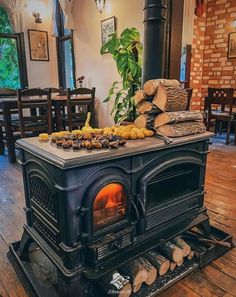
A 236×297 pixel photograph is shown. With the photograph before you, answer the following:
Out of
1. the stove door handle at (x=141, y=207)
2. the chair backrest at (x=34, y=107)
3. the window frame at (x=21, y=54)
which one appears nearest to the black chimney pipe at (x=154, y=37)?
the stove door handle at (x=141, y=207)

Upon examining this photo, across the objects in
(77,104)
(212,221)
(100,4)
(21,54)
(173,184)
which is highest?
(100,4)

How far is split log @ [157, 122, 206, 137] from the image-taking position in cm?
148

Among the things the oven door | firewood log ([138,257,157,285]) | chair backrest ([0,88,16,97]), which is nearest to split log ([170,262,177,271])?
firewood log ([138,257,157,285])

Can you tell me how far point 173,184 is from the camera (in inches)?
66.6

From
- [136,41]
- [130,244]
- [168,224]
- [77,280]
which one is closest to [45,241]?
[77,280]

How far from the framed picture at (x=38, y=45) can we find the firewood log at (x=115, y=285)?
5.05 meters

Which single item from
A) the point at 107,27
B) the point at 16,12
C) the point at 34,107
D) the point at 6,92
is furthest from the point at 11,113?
the point at 16,12

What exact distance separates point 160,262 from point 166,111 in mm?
849

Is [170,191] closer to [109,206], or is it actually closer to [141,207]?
[141,207]

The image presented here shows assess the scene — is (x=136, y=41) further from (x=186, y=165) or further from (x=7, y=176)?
(x=7, y=176)

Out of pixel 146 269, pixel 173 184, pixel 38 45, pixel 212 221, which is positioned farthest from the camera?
pixel 38 45

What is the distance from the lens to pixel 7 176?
303 centimetres

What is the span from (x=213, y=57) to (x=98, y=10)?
256 cm

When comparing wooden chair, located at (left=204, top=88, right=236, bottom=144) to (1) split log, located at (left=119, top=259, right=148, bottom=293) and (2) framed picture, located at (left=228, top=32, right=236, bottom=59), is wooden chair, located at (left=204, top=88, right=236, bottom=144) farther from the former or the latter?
(1) split log, located at (left=119, top=259, right=148, bottom=293)
